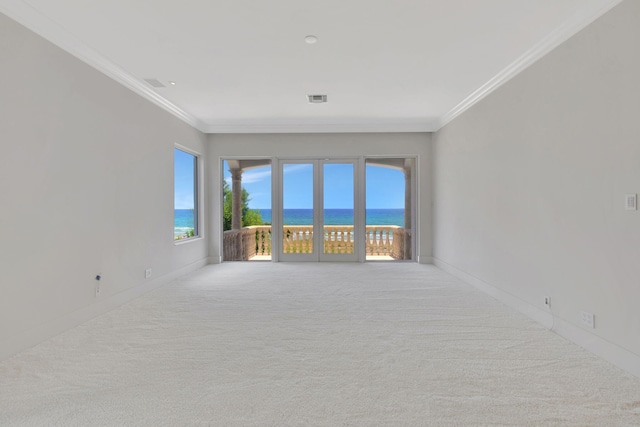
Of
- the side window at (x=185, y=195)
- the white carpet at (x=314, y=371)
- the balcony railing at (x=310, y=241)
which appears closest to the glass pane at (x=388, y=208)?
the balcony railing at (x=310, y=241)

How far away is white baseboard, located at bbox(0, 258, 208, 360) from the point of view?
8.24 ft

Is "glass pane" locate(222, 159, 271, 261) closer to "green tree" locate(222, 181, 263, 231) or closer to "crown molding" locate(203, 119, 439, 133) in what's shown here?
"green tree" locate(222, 181, 263, 231)

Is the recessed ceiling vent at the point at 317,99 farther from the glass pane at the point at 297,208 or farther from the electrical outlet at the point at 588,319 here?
the electrical outlet at the point at 588,319

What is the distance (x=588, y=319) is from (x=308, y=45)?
3.33 m

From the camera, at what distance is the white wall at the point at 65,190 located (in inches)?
99.2

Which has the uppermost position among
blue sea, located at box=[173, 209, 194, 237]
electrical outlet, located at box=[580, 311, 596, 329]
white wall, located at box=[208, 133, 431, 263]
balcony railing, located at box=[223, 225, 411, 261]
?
white wall, located at box=[208, 133, 431, 263]

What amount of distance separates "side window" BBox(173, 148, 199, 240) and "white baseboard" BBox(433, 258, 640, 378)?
466 cm

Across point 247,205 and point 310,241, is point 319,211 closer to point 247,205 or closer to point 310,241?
point 310,241

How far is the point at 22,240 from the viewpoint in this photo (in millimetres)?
2596

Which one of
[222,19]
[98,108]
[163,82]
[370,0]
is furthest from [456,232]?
[98,108]

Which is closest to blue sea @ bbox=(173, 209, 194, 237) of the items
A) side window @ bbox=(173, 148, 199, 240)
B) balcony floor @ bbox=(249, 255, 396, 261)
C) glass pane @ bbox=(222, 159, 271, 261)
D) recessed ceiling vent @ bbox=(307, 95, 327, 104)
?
side window @ bbox=(173, 148, 199, 240)

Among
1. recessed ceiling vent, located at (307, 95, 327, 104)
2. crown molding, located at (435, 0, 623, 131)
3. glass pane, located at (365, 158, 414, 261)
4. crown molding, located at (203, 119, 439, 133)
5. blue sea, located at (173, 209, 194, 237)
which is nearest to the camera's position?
crown molding, located at (435, 0, 623, 131)

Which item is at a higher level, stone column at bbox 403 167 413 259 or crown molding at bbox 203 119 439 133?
crown molding at bbox 203 119 439 133

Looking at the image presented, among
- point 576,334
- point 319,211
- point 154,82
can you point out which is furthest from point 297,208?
point 576,334
